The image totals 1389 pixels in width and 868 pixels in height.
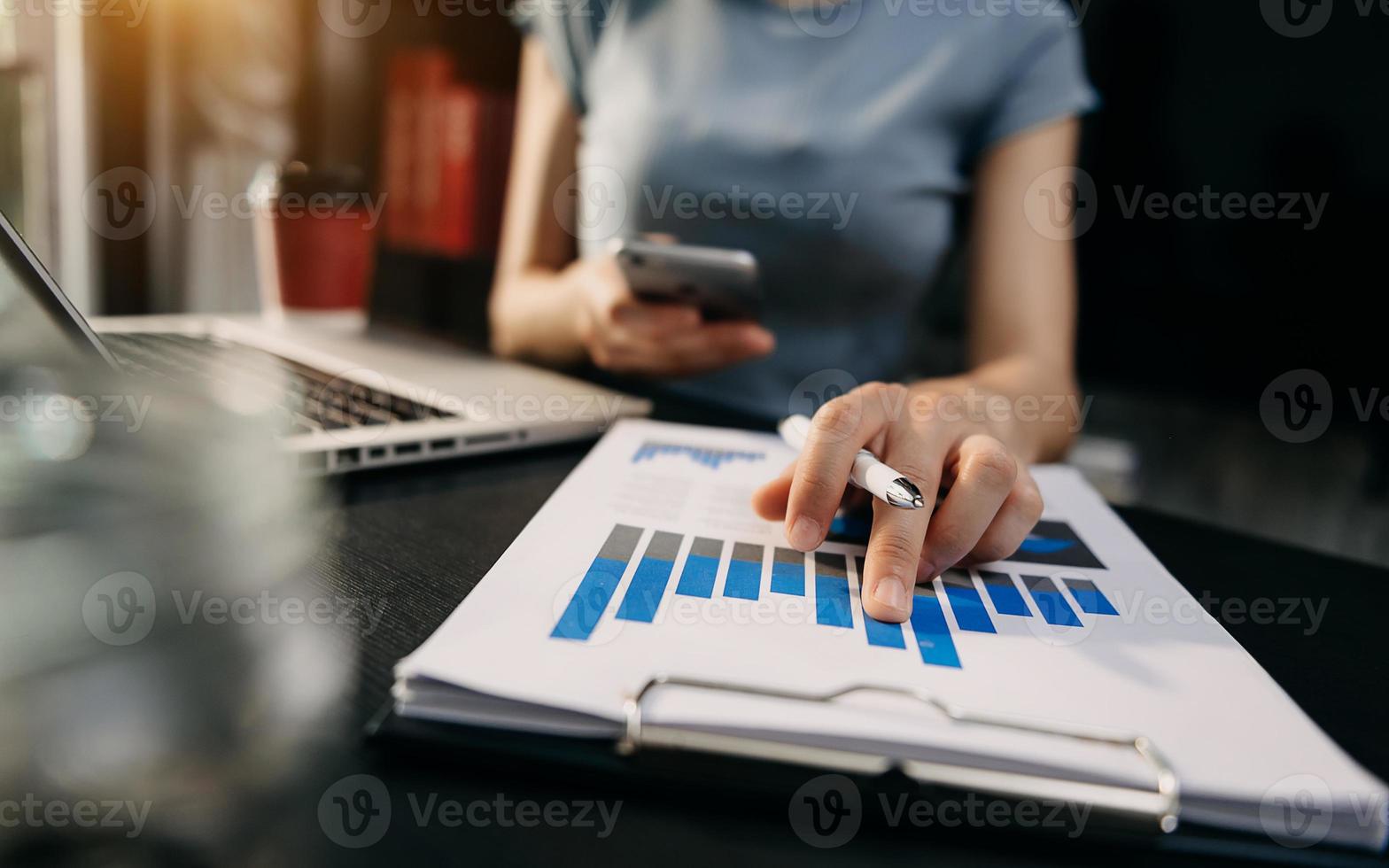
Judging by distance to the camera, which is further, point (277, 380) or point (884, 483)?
point (277, 380)

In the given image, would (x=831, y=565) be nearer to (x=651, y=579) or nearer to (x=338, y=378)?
(x=651, y=579)

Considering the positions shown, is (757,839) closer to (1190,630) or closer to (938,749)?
(938,749)

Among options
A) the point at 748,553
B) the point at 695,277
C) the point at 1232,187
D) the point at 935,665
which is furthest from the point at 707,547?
the point at 1232,187

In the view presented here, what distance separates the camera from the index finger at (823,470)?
36 cm

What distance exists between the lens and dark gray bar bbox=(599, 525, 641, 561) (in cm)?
35

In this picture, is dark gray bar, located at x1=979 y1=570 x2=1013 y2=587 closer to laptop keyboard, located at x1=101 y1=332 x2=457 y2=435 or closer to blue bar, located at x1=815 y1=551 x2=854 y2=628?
blue bar, located at x1=815 y1=551 x2=854 y2=628

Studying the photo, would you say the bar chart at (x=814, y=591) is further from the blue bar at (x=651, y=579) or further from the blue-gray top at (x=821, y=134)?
the blue-gray top at (x=821, y=134)

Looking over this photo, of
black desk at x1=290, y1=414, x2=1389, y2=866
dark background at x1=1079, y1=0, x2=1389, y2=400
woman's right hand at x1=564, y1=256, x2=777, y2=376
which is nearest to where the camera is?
black desk at x1=290, y1=414, x2=1389, y2=866

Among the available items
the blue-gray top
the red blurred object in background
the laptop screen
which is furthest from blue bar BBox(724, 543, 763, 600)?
the red blurred object in background

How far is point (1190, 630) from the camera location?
0.32m

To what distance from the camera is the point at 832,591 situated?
33 cm

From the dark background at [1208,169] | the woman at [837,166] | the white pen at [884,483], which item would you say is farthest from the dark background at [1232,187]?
the white pen at [884,483]

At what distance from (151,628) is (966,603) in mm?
291

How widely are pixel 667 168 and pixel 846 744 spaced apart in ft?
2.42
